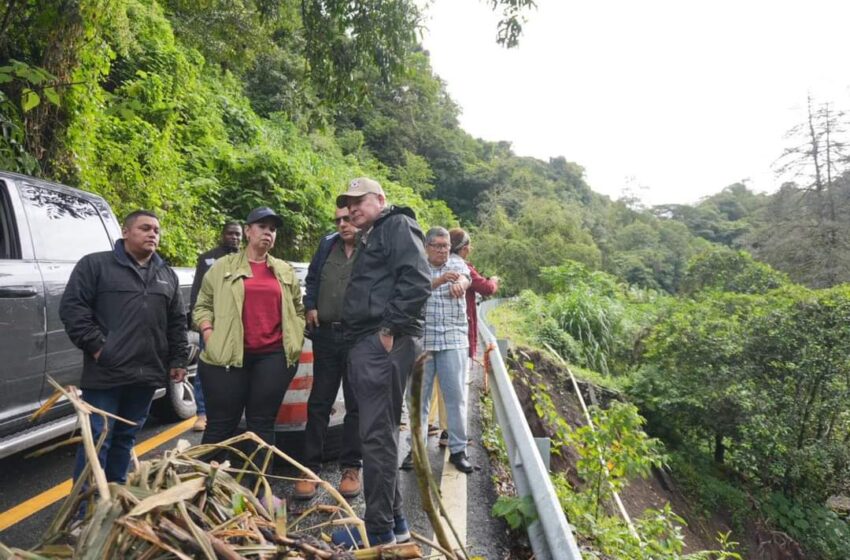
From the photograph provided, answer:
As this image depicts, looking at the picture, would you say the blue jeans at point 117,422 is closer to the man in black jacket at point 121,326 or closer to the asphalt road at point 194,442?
the man in black jacket at point 121,326

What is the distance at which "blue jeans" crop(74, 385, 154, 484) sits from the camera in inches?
131

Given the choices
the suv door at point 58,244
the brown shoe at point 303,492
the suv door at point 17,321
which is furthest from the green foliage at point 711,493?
the suv door at point 17,321

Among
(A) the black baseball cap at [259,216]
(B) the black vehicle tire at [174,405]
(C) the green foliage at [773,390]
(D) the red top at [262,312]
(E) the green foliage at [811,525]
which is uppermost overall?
(A) the black baseball cap at [259,216]

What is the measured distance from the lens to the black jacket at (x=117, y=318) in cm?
328

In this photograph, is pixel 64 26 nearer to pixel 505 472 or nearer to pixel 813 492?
pixel 505 472

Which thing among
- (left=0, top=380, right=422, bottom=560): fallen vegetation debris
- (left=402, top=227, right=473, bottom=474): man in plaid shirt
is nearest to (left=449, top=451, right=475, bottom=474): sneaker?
(left=402, top=227, right=473, bottom=474): man in plaid shirt

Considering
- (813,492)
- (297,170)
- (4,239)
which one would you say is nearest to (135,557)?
(4,239)

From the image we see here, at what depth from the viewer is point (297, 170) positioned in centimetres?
1376

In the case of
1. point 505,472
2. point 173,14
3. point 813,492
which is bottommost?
point 813,492

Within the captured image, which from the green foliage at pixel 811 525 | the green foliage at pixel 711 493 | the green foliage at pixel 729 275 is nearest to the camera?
the green foliage at pixel 811 525

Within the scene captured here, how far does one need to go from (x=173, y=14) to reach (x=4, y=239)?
14.7m

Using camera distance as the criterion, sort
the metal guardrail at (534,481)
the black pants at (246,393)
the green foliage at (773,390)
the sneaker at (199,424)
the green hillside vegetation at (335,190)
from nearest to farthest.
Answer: the metal guardrail at (534,481) → the black pants at (246,393) → the sneaker at (199,424) → the green hillside vegetation at (335,190) → the green foliage at (773,390)

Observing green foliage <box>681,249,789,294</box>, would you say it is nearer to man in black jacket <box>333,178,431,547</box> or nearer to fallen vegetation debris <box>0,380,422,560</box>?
man in black jacket <box>333,178,431,547</box>

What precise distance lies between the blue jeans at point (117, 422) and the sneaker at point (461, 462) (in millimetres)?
2348
